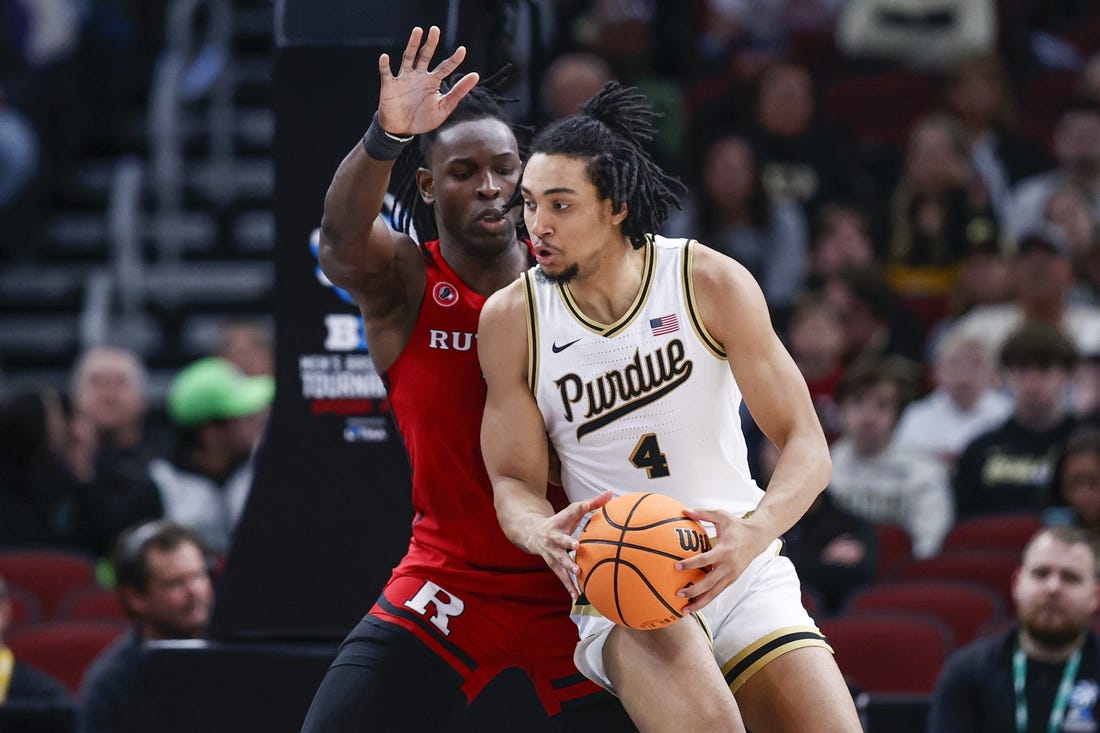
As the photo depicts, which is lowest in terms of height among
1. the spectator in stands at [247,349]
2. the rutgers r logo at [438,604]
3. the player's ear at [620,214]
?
the spectator in stands at [247,349]

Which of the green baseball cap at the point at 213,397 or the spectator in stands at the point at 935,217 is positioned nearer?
the green baseball cap at the point at 213,397

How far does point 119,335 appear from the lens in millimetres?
11188

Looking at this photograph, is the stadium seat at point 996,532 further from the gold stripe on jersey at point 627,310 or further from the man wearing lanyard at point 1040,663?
the gold stripe on jersey at point 627,310

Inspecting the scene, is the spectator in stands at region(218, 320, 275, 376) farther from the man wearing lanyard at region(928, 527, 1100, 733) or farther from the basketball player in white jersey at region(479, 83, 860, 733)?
the basketball player in white jersey at region(479, 83, 860, 733)

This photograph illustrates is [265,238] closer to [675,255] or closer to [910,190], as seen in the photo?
[910,190]

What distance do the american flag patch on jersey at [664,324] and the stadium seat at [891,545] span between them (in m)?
4.15

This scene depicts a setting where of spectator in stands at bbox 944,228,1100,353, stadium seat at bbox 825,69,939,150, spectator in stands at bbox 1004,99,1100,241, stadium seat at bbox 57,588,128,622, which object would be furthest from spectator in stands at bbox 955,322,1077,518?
stadium seat at bbox 57,588,128,622

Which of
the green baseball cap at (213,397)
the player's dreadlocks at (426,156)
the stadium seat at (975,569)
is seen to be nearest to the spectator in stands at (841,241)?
the stadium seat at (975,569)

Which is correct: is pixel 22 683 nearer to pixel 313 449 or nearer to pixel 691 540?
pixel 313 449

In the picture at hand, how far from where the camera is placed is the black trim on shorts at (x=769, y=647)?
163 inches

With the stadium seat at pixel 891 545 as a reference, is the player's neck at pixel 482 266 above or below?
above

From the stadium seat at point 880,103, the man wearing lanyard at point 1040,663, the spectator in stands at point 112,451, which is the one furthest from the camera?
the stadium seat at point 880,103

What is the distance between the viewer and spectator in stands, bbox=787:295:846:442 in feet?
30.4

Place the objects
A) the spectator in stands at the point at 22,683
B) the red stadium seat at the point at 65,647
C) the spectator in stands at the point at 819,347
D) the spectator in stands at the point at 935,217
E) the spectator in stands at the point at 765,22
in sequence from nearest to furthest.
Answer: the spectator in stands at the point at 22,683 → the red stadium seat at the point at 65,647 → the spectator in stands at the point at 819,347 → the spectator in stands at the point at 935,217 → the spectator in stands at the point at 765,22
